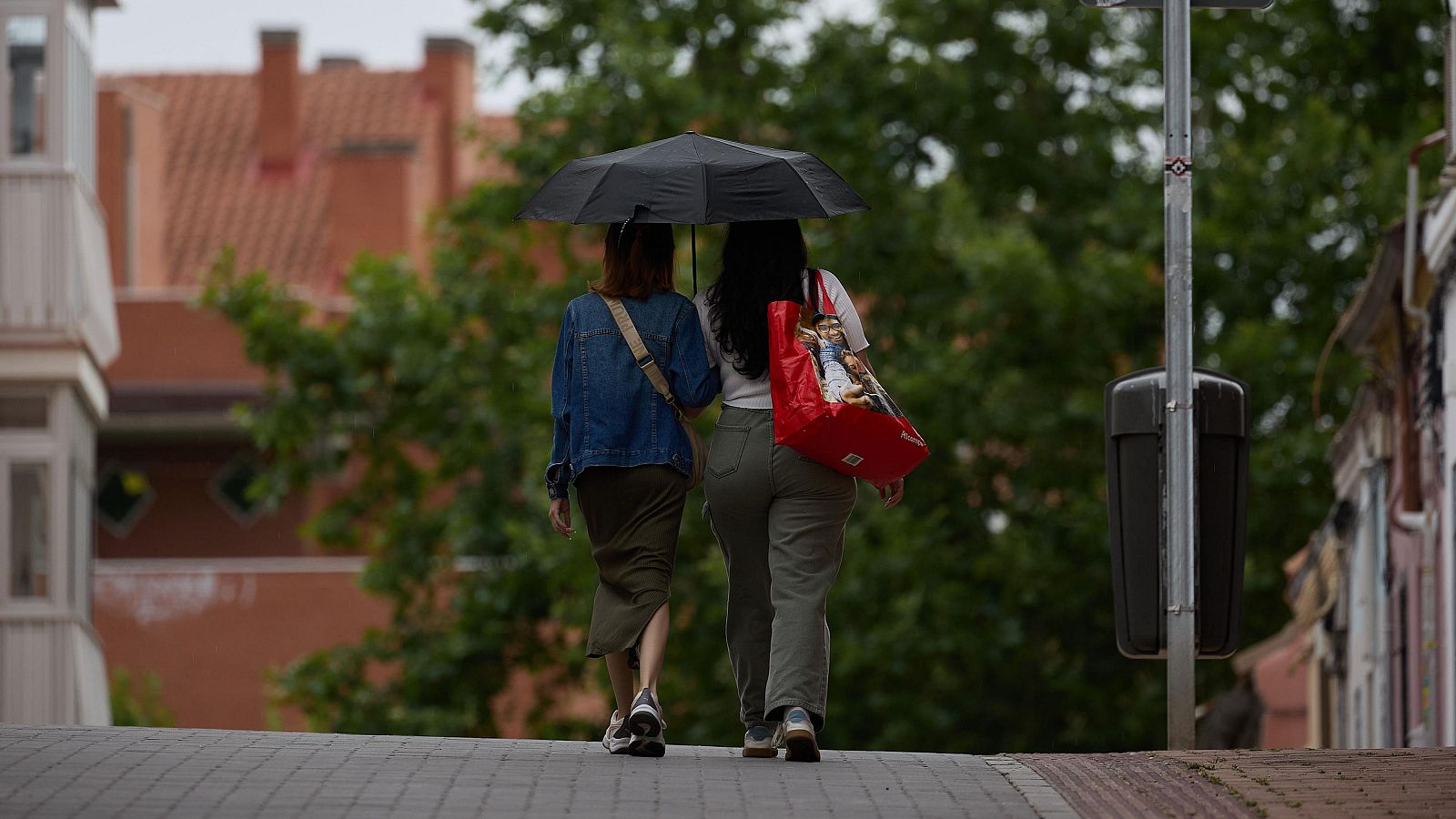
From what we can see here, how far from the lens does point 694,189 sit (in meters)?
9.20

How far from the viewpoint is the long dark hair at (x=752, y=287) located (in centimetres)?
910

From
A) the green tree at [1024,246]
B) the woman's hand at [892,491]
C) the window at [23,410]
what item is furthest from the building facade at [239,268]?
the woman's hand at [892,491]

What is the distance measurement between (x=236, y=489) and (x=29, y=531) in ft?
55.7

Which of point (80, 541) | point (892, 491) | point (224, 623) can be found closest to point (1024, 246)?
point (80, 541)

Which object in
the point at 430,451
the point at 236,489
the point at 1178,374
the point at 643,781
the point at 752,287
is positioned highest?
the point at 752,287

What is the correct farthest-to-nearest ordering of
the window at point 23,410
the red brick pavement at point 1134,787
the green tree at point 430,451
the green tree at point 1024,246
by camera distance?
the green tree at point 430,451 → the green tree at point 1024,246 → the window at point 23,410 → the red brick pavement at point 1134,787

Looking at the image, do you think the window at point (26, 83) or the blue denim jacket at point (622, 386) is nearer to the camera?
the blue denim jacket at point (622, 386)

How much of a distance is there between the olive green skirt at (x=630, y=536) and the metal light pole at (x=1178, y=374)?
1981 millimetres

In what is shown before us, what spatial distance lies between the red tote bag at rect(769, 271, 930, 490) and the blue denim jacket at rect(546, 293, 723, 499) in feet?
1.04

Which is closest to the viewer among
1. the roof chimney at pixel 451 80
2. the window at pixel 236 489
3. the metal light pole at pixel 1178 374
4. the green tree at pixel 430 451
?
the metal light pole at pixel 1178 374

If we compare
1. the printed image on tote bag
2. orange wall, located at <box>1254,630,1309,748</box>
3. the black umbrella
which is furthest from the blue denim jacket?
orange wall, located at <box>1254,630,1309,748</box>

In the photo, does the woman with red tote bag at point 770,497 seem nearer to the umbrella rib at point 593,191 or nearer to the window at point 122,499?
the umbrella rib at point 593,191

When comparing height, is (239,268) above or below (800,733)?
above

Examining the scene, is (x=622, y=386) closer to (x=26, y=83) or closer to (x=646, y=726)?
(x=646, y=726)
